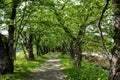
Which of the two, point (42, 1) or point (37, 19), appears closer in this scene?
point (42, 1)

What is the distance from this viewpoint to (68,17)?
23984 millimetres

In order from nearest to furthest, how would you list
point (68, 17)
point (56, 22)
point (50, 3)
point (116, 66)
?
point (116, 66), point (50, 3), point (68, 17), point (56, 22)

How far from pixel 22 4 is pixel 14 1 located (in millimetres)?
1519

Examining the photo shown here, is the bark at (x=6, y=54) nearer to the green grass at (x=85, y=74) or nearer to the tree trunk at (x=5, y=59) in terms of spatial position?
the tree trunk at (x=5, y=59)

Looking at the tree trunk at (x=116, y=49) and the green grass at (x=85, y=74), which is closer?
the tree trunk at (x=116, y=49)

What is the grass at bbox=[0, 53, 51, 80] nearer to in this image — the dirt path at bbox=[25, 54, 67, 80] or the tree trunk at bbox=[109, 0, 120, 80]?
the dirt path at bbox=[25, 54, 67, 80]

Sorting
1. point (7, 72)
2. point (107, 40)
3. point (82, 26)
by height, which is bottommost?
point (7, 72)

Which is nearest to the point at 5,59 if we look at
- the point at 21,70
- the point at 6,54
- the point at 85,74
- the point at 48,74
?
the point at 6,54

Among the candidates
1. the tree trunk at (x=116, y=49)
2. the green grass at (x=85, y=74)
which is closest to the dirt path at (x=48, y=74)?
the green grass at (x=85, y=74)

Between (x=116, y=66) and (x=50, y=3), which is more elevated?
(x=50, y=3)

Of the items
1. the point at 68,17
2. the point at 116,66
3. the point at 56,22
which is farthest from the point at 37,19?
the point at 116,66

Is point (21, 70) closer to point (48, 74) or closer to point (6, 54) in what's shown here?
point (6, 54)

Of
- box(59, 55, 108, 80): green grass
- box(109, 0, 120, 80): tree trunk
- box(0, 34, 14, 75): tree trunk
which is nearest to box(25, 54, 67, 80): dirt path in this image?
box(59, 55, 108, 80): green grass

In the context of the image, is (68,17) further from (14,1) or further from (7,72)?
(7,72)
